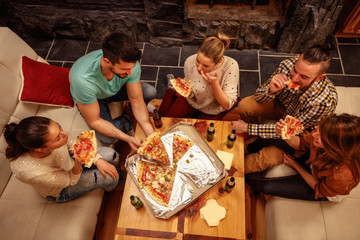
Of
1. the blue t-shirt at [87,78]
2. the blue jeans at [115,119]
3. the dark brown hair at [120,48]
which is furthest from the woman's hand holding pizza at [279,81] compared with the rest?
the blue t-shirt at [87,78]

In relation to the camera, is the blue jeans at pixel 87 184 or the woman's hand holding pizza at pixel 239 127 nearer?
the blue jeans at pixel 87 184

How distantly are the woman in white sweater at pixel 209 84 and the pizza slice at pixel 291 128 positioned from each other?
0.50 metres

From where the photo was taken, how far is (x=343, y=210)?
1.87m

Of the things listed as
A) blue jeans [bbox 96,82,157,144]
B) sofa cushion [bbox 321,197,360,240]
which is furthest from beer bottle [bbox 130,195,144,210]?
sofa cushion [bbox 321,197,360,240]

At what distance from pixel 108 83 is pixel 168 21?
1525 millimetres

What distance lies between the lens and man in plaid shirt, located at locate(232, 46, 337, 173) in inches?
72.2

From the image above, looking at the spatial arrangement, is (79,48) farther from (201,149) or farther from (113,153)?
(201,149)

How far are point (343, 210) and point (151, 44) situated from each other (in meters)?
2.90

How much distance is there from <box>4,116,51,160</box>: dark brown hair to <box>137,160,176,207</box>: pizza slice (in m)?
0.70

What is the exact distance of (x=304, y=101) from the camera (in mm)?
1993

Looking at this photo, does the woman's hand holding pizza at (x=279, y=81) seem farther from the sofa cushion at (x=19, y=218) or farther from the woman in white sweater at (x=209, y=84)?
the sofa cushion at (x=19, y=218)

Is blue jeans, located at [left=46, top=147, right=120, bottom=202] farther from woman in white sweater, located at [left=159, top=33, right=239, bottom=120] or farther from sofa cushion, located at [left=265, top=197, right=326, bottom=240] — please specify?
sofa cushion, located at [left=265, top=197, right=326, bottom=240]

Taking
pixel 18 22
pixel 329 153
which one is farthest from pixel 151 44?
pixel 329 153

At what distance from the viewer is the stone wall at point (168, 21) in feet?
9.77
